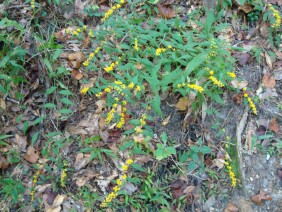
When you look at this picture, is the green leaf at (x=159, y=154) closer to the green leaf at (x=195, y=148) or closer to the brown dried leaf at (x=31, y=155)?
the green leaf at (x=195, y=148)

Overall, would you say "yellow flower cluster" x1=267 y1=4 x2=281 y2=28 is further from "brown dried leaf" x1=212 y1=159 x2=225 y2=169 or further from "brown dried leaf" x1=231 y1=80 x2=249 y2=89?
"brown dried leaf" x1=212 y1=159 x2=225 y2=169

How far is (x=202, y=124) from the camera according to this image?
350 cm

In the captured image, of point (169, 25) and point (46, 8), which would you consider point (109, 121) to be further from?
point (46, 8)

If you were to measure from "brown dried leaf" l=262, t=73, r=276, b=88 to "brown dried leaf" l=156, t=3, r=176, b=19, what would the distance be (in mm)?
1092

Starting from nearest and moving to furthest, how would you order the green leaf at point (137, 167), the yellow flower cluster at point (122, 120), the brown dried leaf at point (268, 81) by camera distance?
the green leaf at point (137, 167) → the yellow flower cluster at point (122, 120) → the brown dried leaf at point (268, 81)

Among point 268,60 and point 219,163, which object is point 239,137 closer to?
point 219,163

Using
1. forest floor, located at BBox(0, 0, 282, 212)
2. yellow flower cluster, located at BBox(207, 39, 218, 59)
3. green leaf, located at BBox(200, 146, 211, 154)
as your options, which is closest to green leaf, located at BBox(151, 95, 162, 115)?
forest floor, located at BBox(0, 0, 282, 212)

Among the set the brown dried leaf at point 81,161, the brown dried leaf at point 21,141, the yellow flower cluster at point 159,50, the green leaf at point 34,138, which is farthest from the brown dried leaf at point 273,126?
the brown dried leaf at point 21,141

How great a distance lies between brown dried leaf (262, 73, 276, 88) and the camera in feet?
12.2

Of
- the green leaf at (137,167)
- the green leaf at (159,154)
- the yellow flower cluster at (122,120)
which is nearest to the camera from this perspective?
the green leaf at (159,154)

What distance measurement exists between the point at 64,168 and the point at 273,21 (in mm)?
2473

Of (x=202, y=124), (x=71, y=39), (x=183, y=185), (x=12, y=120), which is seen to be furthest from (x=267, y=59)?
(x=12, y=120)

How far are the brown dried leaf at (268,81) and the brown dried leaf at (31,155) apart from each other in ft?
7.31

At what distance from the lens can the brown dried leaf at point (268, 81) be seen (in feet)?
12.2
